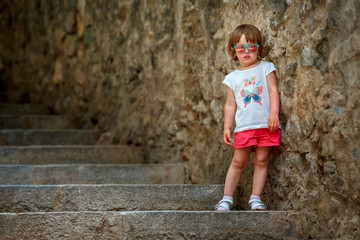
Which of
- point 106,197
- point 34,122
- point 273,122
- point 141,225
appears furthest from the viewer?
point 34,122

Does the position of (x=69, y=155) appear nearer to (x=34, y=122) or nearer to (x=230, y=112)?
(x=34, y=122)

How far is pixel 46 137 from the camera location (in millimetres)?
4773

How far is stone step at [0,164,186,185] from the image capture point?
3445 millimetres

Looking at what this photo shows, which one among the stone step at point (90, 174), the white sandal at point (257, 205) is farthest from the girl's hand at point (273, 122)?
the stone step at point (90, 174)

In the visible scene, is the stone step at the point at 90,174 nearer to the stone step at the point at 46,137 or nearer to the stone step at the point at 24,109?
the stone step at the point at 46,137

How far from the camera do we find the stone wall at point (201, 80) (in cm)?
224

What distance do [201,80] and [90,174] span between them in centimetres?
96

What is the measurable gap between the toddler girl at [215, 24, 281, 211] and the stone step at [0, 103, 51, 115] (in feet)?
11.7

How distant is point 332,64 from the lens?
7.47 feet

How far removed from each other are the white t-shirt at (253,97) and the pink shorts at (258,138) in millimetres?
25

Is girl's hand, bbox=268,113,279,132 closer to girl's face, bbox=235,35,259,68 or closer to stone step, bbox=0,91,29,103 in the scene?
girl's face, bbox=235,35,259,68

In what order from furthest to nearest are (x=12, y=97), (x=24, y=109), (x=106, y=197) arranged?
(x=12, y=97) < (x=24, y=109) < (x=106, y=197)

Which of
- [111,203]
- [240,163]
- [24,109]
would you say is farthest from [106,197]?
[24,109]

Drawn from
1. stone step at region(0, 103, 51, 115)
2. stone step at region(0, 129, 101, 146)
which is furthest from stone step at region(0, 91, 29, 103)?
stone step at region(0, 129, 101, 146)
